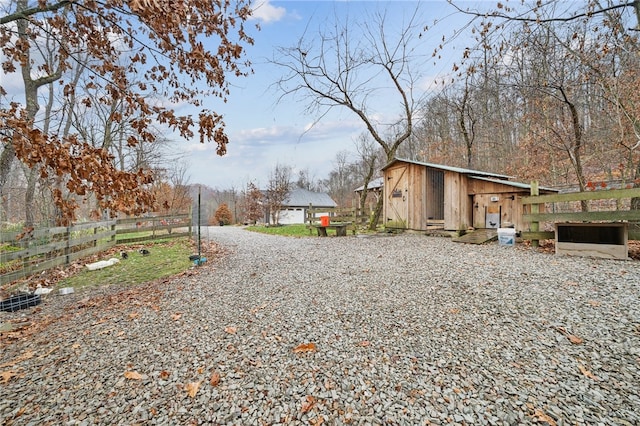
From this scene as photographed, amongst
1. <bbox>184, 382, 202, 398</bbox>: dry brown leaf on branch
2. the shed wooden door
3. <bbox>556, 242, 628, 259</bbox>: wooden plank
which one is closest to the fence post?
<bbox>556, 242, 628, 259</bbox>: wooden plank

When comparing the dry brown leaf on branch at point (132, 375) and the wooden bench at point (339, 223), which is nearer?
the dry brown leaf on branch at point (132, 375)

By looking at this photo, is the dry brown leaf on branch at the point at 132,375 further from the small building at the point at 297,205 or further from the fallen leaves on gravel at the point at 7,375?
the small building at the point at 297,205

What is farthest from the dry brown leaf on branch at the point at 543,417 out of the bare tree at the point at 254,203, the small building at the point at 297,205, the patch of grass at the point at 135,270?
the small building at the point at 297,205

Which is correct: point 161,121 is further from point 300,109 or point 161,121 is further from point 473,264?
point 300,109

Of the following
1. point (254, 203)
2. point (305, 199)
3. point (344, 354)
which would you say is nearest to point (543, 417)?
point (344, 354)

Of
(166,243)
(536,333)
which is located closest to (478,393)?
(536,333)

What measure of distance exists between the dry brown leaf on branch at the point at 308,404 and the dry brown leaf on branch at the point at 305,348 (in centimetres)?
58

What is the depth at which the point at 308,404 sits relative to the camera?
195 cm

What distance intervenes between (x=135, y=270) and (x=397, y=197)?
9.13 meters

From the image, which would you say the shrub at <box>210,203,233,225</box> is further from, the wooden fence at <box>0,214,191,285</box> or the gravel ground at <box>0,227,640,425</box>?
the gravel ground at <box>0,227,640,425</box>

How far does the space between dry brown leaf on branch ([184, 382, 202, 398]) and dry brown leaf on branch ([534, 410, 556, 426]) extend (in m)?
2.37

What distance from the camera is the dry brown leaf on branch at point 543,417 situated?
1.71 m

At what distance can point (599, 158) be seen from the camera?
11.3 m

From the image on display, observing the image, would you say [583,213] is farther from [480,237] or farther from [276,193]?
[276,193]
